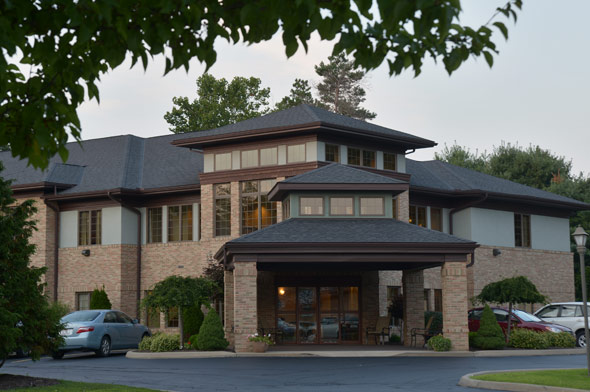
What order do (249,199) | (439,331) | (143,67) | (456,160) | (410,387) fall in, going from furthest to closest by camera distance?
1. (456,160)
2. (249,199)
3. (439,331)
4. (410,387)
5. (143,67)

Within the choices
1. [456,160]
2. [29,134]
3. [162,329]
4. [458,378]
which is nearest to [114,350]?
[162,329]

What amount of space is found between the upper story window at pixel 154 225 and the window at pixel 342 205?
433 inches

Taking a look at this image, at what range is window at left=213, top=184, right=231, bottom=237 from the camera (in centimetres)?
3378

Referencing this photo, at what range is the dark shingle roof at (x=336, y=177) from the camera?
28.6 meters

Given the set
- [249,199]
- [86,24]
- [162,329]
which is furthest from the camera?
[162,329]

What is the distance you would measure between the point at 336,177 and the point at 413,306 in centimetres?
575

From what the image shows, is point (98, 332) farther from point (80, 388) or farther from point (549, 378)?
point (549, 378)

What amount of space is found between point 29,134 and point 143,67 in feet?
3.71

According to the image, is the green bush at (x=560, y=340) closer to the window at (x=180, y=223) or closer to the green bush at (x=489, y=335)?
the green bush at (x=489, y=335)

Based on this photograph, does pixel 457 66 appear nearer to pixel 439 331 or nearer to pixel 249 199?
pixel 439 331

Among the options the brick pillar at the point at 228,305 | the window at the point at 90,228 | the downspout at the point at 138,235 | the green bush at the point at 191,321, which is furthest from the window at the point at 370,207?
the window at the point at 90,228

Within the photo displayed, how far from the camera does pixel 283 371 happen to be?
19.8m

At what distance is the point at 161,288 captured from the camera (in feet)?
90.7

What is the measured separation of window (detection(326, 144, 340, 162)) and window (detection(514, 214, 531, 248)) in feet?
37.9
